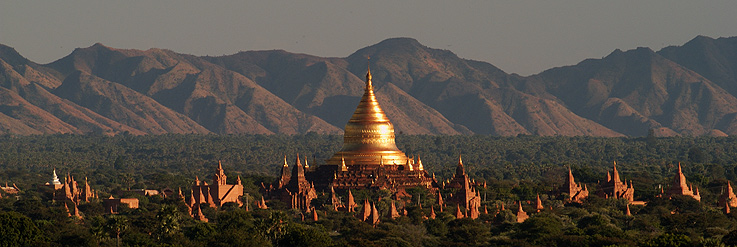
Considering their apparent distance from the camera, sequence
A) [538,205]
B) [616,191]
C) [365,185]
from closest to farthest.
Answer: [538,205]
[616,191]
[365,185]

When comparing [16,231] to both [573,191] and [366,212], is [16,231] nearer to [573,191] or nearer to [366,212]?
[366,212]

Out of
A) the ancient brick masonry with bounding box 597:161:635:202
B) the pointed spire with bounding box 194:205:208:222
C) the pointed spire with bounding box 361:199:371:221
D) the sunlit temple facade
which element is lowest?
the pointed spire with bounding box 194:205:208:222

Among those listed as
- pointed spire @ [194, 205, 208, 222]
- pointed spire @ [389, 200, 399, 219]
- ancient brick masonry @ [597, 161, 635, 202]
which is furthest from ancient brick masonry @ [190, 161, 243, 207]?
ancient brick masonry @ [597, 161, 635, 202]

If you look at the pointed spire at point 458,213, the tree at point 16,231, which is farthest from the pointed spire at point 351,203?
the tree at point 16,231

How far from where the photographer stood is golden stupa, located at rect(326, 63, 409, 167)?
129 meters

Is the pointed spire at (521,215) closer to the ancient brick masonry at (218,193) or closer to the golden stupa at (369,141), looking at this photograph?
the ancient brick masonry at (218,193)

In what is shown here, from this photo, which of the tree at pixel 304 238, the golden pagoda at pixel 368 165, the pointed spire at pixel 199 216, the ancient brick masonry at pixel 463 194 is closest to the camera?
the tree at pixel 304 238

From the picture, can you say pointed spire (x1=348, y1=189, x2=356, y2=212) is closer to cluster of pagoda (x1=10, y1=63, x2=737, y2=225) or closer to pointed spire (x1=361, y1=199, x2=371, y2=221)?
cluster of pagoda (x1=10, y1=63, x2=737, y2=225)

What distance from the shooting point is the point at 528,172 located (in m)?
198

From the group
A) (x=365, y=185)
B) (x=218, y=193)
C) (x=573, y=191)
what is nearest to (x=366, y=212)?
(x=218, y=193)

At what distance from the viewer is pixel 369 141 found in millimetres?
131125

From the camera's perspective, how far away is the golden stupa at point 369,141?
424 ft

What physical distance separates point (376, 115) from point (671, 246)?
6243cm

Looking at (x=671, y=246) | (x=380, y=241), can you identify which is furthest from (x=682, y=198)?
(x=671, y=246)
